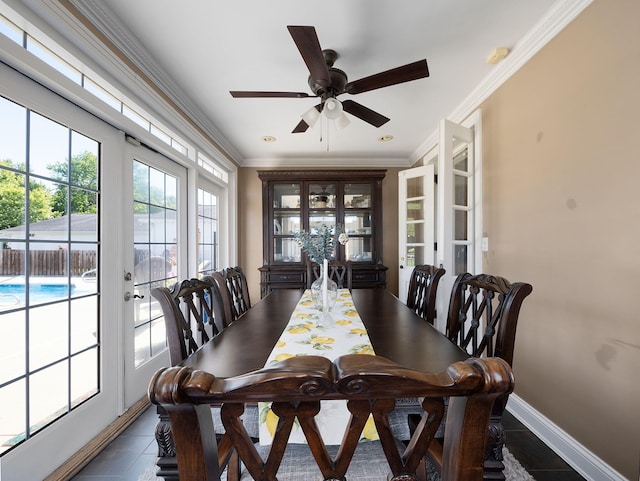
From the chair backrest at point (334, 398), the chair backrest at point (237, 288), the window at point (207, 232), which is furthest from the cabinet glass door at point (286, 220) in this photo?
the chair backrest at point (334, 398)

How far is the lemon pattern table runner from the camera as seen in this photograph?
79 centimetres

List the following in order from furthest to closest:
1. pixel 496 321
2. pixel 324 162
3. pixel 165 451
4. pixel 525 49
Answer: pixel 324 162, pixel 525 49, pixel 496 321, pixel 165 451

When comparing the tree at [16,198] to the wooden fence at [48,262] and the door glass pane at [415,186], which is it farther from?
the door glass pane at [415,186]

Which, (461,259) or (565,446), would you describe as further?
(461,259)

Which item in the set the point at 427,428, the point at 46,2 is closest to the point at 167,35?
the point at 46,2

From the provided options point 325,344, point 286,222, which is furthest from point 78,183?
point 286,222

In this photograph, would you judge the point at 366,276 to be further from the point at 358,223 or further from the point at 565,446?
the point at 565,446

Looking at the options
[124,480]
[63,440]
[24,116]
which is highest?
[24,116]

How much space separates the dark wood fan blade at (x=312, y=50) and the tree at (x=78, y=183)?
1.40 m

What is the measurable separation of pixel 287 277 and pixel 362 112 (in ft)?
8.07

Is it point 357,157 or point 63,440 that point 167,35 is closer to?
point 63,440

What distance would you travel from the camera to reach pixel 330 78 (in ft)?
5.65

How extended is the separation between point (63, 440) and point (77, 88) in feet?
6.10

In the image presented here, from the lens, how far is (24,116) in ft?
4.35
